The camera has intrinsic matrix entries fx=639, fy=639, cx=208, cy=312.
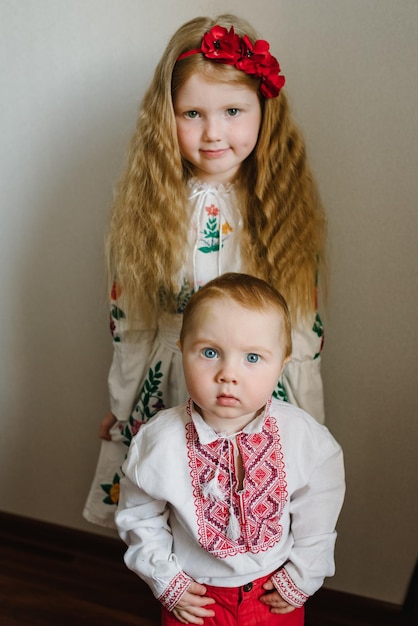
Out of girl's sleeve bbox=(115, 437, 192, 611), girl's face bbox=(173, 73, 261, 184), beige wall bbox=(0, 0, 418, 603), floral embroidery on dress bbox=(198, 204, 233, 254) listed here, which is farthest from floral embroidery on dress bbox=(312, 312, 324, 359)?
girl's sleeve bbox=(115, 437, 192, 611)

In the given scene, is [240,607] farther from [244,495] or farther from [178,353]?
[178,353]

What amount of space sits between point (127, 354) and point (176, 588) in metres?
0.51

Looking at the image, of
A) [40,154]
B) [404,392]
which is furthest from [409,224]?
[40,154]

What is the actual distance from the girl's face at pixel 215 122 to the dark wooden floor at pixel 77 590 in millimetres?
1080

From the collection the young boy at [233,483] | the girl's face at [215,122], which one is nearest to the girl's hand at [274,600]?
the young boy at [233,483]

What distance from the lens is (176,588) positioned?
100cm

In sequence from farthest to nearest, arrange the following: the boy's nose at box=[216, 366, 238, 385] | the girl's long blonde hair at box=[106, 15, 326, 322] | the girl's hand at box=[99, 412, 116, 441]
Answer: the girl's hand at box=[99, 412, 116, 441]
the girl's long blonde hair at box=[106, 15, 326, 322]
the boy's nose at box=[216, 366, 238, 385]

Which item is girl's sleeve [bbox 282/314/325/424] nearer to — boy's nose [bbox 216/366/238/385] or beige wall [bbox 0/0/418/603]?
beige wall [bbox 0/0/418/603]

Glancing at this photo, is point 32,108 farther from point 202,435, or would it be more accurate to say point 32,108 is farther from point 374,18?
point 202,435

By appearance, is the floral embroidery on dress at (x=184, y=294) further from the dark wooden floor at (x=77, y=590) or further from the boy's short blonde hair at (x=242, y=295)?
the dark wooden floor at (x=77, y=590)

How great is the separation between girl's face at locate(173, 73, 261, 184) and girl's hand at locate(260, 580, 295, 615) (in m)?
0.73

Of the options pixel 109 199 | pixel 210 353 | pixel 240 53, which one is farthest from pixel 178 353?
pixel 240 53

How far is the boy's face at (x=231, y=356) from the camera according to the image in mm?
916

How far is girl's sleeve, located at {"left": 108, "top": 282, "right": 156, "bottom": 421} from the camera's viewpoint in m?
1.34
